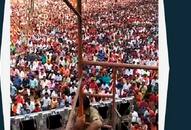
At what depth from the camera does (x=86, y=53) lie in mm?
2914

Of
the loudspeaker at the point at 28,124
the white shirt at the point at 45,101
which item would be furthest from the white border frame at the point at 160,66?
the white shirt at the point at 45,101

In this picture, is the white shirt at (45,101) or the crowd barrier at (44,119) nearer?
the crowd barrier at (44,119)

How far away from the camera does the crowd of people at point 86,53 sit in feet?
10.4

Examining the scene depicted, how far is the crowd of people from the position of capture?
3166 millimetres

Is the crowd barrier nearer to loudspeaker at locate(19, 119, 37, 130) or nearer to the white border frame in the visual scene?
loudspeaker at locate(19, 119, 37, 130)

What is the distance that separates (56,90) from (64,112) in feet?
2.25

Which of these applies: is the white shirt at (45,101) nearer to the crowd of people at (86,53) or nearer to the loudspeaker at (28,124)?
the crowd of people at (86,53)

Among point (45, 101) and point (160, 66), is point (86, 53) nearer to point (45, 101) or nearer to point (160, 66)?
point (45, 101)

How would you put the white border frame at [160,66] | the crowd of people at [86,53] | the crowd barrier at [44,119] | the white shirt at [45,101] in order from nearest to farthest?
1. the white border frame at [160,66]
2. the crowd barrier at [44,119]
3. the crowd of people at [86,53]
4. the white shirt at [45,101]

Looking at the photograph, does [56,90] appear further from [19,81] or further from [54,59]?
[54,59]

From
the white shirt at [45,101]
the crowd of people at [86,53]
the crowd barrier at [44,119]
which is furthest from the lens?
the white shirt at [45,101]

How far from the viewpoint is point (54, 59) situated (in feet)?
14.7

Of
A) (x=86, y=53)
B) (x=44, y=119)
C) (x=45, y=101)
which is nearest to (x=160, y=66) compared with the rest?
(x=86, y=53)

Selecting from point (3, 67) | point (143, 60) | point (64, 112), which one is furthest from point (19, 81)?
point (3, 67)
